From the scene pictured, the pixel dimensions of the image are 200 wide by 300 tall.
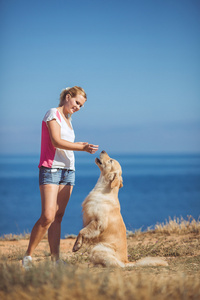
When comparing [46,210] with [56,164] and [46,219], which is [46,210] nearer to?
[46,219]

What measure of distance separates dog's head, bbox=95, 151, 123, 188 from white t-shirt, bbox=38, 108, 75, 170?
1.03 metres

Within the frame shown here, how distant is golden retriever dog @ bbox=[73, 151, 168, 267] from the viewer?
5.14 metres

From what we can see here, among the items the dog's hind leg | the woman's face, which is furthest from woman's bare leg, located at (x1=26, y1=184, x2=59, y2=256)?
→ the woman's face

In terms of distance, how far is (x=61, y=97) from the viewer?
17.3ft

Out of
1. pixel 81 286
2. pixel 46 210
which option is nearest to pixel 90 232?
pixel 46 210

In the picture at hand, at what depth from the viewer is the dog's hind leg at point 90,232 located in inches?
210

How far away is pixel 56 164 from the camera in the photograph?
475 centimetres

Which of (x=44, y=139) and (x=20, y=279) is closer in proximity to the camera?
(x=20, y=279)

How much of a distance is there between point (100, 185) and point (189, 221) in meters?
4.34

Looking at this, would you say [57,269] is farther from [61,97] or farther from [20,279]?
[61,97]

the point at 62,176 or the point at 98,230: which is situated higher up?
the point at 62,176

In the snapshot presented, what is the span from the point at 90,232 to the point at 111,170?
1128 millimetres

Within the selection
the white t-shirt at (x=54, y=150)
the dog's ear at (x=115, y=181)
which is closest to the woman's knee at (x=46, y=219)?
the white t-shirt at (x=54, y=150)

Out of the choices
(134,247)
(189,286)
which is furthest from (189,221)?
(189,286)
